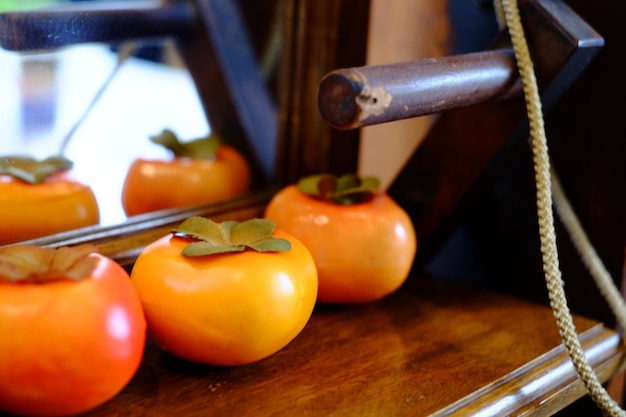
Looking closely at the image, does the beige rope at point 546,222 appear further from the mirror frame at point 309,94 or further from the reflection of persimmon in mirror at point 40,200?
the reflection of persimmon in mirror at point 40,200

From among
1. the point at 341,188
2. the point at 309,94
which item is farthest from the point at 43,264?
the point at 309,94

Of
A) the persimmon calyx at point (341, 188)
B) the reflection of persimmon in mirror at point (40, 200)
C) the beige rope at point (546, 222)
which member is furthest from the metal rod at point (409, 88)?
the reflection of persimmon in mirror at point (40, 200)

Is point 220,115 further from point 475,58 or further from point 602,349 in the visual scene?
point 602,349

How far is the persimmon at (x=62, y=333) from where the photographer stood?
1.45 ft

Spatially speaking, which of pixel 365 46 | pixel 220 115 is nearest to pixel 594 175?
pixel 365 46

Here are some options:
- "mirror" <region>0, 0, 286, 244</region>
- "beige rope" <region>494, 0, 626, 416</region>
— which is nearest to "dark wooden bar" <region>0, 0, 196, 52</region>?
"mirror" <region>0, 0, 286, 244</region>

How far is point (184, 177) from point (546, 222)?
34 cm

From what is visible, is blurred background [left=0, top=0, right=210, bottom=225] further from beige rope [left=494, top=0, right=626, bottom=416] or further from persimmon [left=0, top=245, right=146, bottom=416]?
beige rope [left=494, top=0, right=626, bottom=416]

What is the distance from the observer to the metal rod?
498 mm

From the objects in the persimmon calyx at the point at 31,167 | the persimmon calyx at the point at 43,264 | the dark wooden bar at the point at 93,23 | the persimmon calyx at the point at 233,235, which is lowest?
the persimmon calyx at the point at 233,235

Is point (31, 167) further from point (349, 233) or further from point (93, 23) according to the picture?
point (349, 233)

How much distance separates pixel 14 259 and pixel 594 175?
53cm

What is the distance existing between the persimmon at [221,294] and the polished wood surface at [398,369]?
0.09ft

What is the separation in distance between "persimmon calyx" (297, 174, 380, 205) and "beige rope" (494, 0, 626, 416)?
14cm
